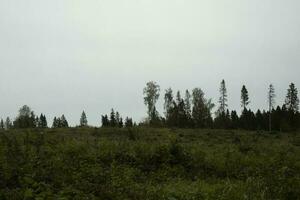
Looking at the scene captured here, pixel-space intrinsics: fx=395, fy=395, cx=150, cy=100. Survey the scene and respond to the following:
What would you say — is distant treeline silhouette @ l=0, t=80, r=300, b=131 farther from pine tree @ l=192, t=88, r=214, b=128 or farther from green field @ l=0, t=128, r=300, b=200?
green field @ l=0, t=128, r=300, b=200

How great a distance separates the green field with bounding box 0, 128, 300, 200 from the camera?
34.7 feet

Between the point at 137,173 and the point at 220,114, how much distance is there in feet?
269

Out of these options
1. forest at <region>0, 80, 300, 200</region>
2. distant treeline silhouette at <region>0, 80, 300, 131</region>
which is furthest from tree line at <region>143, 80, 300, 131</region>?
forest at <region>0, 80, 300, 200</region>

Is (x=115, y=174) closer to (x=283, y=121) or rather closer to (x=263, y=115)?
(x=283, y=121)

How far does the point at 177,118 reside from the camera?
69062mm

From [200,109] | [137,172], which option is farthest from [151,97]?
[137,172]

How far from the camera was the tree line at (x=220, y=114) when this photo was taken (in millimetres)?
68000

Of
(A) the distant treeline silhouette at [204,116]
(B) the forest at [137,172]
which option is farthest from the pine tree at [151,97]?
(B) the forest at [137,172]

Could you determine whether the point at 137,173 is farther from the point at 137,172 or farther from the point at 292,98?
the point at 292,98

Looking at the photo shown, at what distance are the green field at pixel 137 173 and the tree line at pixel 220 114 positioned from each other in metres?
36.9

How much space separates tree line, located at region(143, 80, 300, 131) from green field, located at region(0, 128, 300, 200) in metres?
36.9

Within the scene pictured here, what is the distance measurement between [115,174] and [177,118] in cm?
5566

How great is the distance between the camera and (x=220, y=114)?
311ft

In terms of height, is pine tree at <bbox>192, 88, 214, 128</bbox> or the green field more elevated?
pine tree at <bbox>192, 88, 214, 128</bbox>
